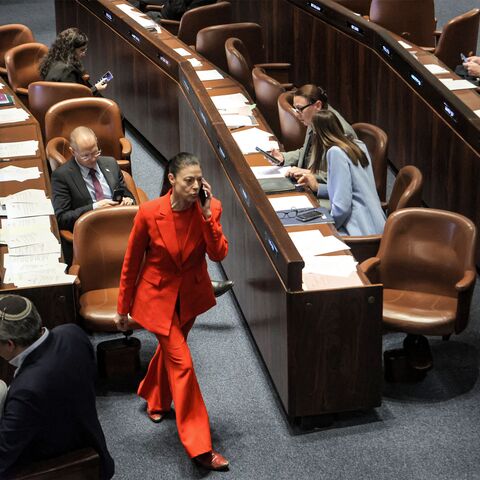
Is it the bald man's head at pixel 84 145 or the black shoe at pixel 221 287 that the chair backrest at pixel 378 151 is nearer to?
the black shoe at pixel 221 287

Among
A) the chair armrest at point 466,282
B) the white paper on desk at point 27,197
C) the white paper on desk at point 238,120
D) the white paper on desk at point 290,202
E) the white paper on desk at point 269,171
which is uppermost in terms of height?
the white paper on desk at point 238,120

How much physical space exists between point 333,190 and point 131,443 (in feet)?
5.60

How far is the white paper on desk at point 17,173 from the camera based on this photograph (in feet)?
19.5

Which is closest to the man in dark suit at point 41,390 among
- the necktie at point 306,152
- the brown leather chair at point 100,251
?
the brown leather chair at point 100,251

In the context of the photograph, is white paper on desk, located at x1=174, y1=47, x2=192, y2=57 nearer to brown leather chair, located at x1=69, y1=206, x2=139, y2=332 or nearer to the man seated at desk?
the man seated at desk

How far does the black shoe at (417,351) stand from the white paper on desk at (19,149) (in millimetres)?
2670

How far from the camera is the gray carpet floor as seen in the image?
4523 millimetres

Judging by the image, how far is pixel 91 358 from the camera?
12.1ft

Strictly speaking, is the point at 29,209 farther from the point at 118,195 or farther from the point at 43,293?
the point at 43,293

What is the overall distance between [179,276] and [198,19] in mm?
5075

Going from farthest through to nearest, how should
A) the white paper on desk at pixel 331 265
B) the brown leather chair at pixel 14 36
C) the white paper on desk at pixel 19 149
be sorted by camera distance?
the brown leather chair at pixel 14 36, the white paper on desk at pixel 19 149, the white paper on desk at pixel 331 265

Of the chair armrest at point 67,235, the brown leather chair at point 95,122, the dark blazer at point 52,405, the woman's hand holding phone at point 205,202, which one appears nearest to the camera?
the dark blazer at point 52,405

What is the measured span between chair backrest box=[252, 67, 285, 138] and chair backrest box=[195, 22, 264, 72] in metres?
1.03

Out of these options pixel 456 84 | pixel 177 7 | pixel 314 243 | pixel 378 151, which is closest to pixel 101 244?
pixel 314 243
